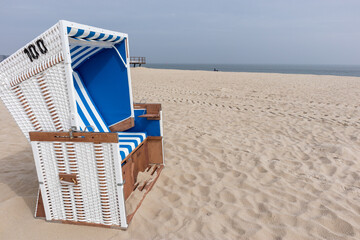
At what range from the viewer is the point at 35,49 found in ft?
6.95

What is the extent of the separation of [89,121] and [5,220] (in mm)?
1259

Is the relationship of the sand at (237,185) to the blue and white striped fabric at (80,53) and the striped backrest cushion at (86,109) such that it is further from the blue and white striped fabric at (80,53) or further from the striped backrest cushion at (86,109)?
the blue and white striped fabric at (80,53)

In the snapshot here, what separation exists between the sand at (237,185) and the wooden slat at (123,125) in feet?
2.56

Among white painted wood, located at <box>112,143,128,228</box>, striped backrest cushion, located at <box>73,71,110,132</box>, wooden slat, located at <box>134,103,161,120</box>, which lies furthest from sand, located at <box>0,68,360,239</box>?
striped backrest cushion, located at <box>73,71,110,132</box>

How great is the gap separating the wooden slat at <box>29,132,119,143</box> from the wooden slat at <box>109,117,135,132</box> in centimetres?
118

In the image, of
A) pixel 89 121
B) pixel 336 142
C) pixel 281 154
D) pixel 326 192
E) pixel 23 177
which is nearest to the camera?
pixel 326 192

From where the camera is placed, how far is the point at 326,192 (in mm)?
2812

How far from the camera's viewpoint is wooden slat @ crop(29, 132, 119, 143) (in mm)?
2088

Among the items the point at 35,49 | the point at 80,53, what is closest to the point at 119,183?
the point at 35,49

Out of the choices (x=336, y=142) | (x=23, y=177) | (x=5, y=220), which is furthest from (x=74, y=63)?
(x=336, y=142)

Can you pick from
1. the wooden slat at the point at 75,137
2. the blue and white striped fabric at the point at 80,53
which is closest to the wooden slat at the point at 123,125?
the blue and white striped fabric at the point at 80,53

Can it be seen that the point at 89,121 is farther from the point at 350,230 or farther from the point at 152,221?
the point at 350,230

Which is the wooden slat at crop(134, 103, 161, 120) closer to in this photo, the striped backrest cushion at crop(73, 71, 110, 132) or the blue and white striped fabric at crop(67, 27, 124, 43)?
the striped backrest cushion at crop(73, 71, 110, 132)

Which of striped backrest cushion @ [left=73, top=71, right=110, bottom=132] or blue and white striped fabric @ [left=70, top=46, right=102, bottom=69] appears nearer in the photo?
blue and white striped fabric @ [left=70, top=46, right=102, bottom=69]
